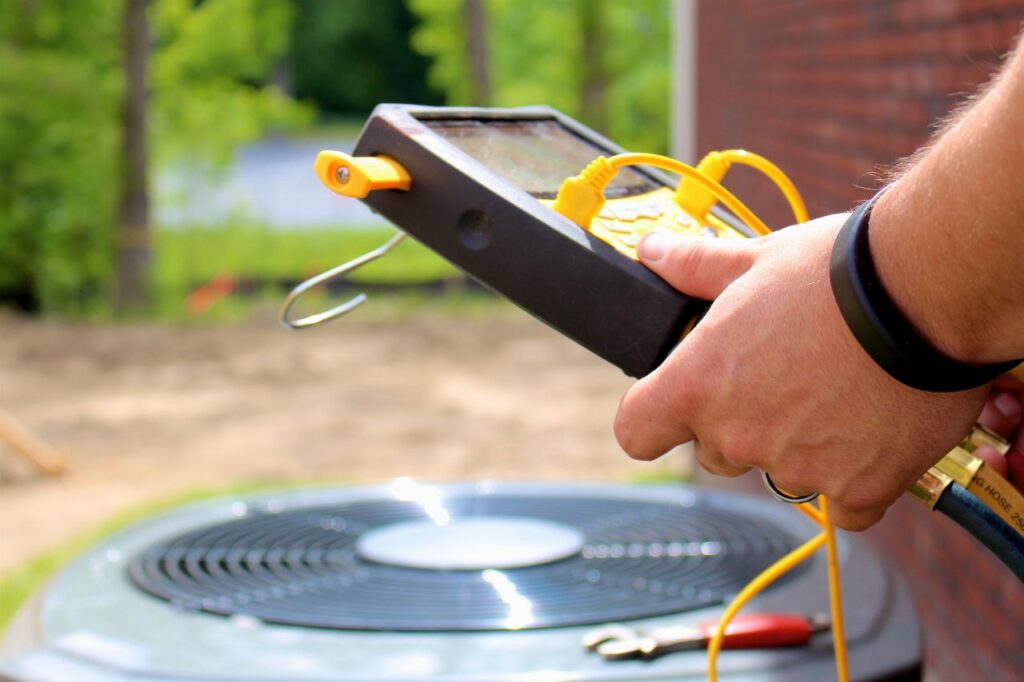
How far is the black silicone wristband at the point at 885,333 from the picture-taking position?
1.12m

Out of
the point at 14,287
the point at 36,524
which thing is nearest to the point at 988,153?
the point at 36,524

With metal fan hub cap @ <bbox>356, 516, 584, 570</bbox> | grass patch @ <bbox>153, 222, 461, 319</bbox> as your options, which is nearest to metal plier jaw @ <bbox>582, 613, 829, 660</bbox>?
metal fan hub cap @ <bbox>356, 516, 584, 570</bbox>

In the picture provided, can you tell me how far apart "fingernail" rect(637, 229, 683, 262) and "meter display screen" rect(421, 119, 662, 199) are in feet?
0.41

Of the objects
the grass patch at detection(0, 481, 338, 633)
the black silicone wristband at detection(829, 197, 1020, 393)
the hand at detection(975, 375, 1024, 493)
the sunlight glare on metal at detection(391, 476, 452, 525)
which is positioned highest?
the black silicone wristband at detection(829, 197, 1020, 393)

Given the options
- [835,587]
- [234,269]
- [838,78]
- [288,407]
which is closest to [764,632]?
[835,587]

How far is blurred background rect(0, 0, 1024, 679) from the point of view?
3.82 m

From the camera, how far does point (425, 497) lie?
283 centimetres

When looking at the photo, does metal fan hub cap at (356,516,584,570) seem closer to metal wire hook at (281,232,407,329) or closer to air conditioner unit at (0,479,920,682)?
air conditioner unit at (0,479,920,682)

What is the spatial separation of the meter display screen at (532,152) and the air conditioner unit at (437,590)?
0.63 metres

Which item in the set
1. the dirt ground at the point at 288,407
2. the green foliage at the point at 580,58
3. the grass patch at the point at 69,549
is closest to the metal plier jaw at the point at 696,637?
the grass patch at the point at 69,549

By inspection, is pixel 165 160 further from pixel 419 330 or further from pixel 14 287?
pixel 419 330

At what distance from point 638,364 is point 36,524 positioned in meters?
5.47

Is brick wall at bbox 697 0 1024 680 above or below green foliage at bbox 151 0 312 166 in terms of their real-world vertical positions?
above

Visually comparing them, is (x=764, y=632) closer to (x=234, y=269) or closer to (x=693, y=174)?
(x=693, y=174)
